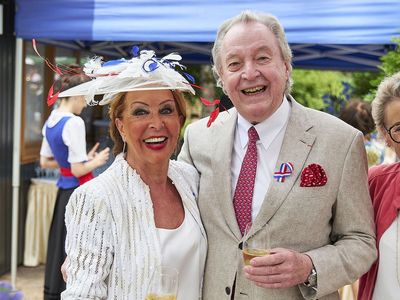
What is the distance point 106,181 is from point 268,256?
0.66 m

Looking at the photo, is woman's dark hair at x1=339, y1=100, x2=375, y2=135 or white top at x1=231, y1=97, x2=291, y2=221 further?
woman's dark hair at x1=339, y1=100, x2=375, y2=135

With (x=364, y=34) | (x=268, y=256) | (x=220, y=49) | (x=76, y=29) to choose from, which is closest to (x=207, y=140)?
(x=220, y=49)

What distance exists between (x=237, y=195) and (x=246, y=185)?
55 millimetres

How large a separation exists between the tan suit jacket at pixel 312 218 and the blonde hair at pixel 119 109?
0.34 metres

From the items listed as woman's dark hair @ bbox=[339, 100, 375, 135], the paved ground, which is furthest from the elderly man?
the paved ground

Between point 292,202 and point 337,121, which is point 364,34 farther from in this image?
point 292,202

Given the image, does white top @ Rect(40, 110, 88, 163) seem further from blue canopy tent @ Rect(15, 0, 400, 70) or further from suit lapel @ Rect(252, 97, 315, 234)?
suit lapel @ Rect(252, 97, 315, 234)

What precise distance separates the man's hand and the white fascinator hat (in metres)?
0.73

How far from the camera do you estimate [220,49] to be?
7.73 feet

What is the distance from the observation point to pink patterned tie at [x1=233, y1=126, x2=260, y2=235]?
2.21 m

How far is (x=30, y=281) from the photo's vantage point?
578 centimetres

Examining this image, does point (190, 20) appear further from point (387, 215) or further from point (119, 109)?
point (387, 215)

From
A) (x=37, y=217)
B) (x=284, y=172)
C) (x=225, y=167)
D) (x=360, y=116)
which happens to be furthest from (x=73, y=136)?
(x=284, y=172)

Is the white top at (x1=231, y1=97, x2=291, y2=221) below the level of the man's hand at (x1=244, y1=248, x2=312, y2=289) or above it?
above
